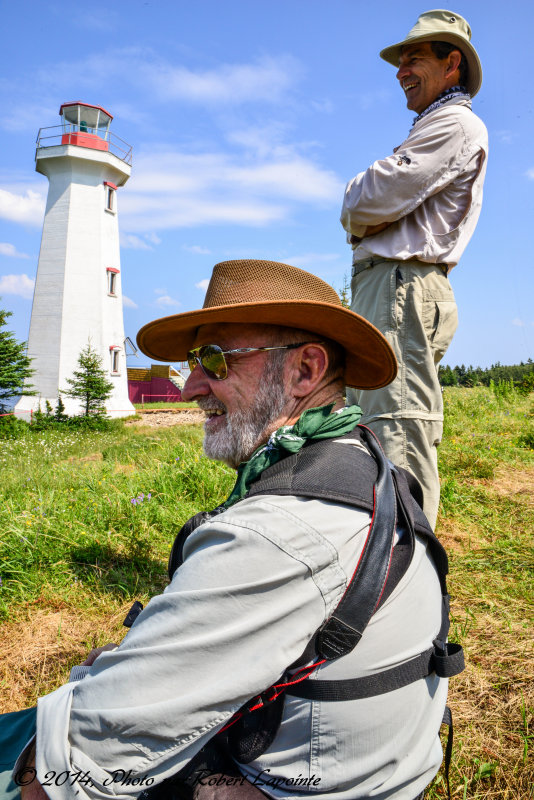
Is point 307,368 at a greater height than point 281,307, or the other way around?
point 281,307

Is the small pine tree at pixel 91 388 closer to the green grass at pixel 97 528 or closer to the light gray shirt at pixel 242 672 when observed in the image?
the green grass at pixel 97 528

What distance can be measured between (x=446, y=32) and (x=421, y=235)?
115 cm

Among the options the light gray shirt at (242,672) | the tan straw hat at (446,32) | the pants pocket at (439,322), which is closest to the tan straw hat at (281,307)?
the light gray shirt at (242,672)

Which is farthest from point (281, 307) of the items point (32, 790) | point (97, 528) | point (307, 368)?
point (97, 528)

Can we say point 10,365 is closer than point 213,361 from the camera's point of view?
No

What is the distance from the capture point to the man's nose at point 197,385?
2.04 metres

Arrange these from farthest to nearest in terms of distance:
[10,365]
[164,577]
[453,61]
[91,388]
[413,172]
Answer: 1. [91,388]
2. [10,365]
3. [164,577]
4. [453,61]
5. [413,172]

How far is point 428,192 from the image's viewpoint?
118 inches

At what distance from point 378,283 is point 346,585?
2.23m

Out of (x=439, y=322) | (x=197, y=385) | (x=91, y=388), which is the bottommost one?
(x=197, y=385)

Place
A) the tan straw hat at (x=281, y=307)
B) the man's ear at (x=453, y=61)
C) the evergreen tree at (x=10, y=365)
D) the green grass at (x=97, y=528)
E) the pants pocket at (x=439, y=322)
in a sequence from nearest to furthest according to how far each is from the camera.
Result: 1. the tan straw hat at (x=281, y=307)
2. the pants pocket at (x=439, y=322)
3. the man's ear at (x=453, y=61)
4. the green grass at (x=97, y=528)
5. the evergreen tree at (x=10, y=365)

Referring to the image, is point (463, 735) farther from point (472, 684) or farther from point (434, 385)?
point (434, 385)

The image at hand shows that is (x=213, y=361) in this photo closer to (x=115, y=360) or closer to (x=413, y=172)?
(x=413, y=172)

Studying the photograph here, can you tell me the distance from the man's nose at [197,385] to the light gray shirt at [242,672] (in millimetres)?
761
